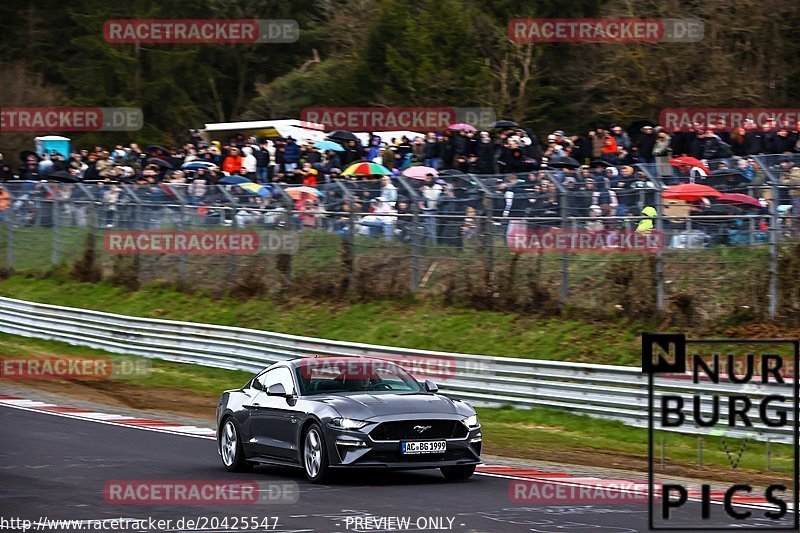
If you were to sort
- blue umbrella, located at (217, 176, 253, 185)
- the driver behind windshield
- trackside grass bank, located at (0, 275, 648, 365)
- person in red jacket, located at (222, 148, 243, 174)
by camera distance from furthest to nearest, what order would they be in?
1. person in red jacket, located at (222, 148, 243, 174)
2. blue umbrella, located at (217, 176, 253, 185)
3. trackside grass bank, located at (0, 275, 648, 365)
4. the driver behind windshield

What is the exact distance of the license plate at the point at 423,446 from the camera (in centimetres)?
1290

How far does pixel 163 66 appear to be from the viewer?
66.5 metres

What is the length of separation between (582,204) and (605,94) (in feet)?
75.5

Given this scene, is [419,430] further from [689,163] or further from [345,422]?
[689,163]

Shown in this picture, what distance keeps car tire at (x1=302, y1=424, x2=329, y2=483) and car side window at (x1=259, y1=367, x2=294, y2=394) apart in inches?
30.9

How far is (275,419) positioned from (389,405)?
139cm

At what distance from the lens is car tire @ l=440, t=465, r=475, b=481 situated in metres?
13.5

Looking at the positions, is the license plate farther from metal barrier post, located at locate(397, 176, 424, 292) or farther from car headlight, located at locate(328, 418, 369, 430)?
metal barrier post, located at locate(397, 176, 424, 292)

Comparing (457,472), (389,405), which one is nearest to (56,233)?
(389,405)

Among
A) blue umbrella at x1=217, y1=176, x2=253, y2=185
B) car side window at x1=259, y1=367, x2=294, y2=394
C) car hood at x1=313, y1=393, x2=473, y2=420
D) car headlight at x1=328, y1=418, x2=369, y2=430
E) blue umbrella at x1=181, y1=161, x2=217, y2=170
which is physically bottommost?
car headlight at x1=328, y1=418, x2=369, y2=430

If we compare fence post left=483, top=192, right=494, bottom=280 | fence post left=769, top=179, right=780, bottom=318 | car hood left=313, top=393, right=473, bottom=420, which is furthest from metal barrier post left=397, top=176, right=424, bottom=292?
car hood left=313, top=393, right=473, bottom=420

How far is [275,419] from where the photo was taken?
45.5 feet

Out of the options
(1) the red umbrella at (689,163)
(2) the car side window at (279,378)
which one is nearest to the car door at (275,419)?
(2) the car side window at (279,378)

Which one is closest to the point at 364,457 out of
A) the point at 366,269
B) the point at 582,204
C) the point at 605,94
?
the point at 582,204
